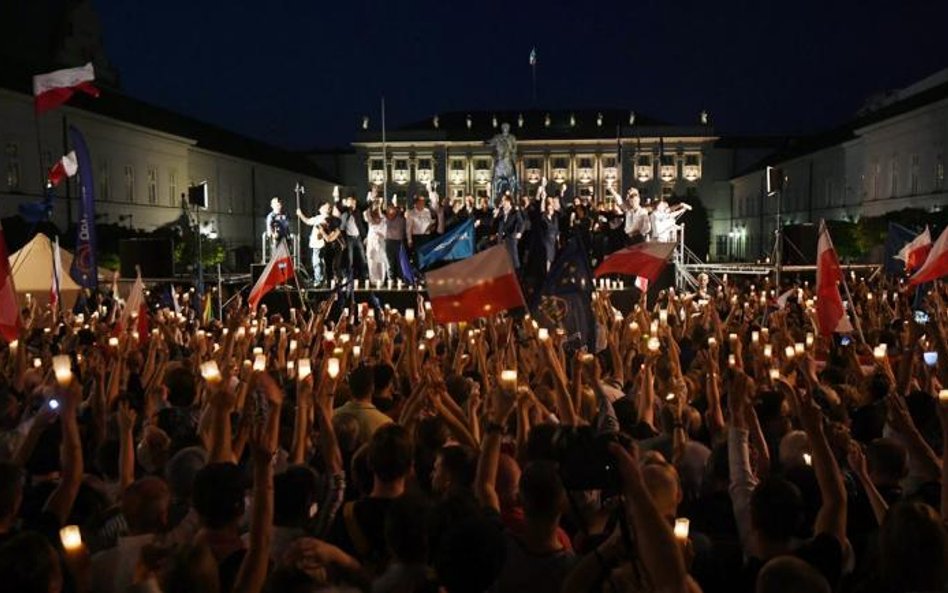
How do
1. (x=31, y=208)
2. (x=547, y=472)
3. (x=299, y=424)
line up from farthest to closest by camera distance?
(x=31, y=208) → (x=299, y=424) → (x=547, y=472)

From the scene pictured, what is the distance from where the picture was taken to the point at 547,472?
11.7 ft

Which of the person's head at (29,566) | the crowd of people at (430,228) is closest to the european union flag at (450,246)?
the crowd of people at (430,228)

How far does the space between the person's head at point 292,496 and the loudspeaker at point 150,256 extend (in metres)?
18.9

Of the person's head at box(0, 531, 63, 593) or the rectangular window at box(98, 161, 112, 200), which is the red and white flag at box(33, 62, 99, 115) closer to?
the person's head at box(0, 531, 63, 593)

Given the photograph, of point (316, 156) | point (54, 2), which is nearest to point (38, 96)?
point (54, 2)

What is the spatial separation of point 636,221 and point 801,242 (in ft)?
15.3

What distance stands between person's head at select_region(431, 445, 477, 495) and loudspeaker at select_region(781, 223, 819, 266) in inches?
893

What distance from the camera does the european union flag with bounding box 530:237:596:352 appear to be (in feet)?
34.6

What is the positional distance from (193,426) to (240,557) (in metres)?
2.46

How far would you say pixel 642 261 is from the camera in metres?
13.2

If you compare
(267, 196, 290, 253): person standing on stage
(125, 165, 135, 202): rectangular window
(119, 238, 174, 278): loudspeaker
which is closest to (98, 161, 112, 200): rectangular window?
(125, 165, 135, 202): rectangular window

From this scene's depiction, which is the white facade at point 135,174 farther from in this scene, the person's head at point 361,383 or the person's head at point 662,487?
the person's head at point 662,487

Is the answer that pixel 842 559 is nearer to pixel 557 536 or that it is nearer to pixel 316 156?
pixel 557 536

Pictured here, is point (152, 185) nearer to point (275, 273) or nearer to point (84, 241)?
point (84, 241)
